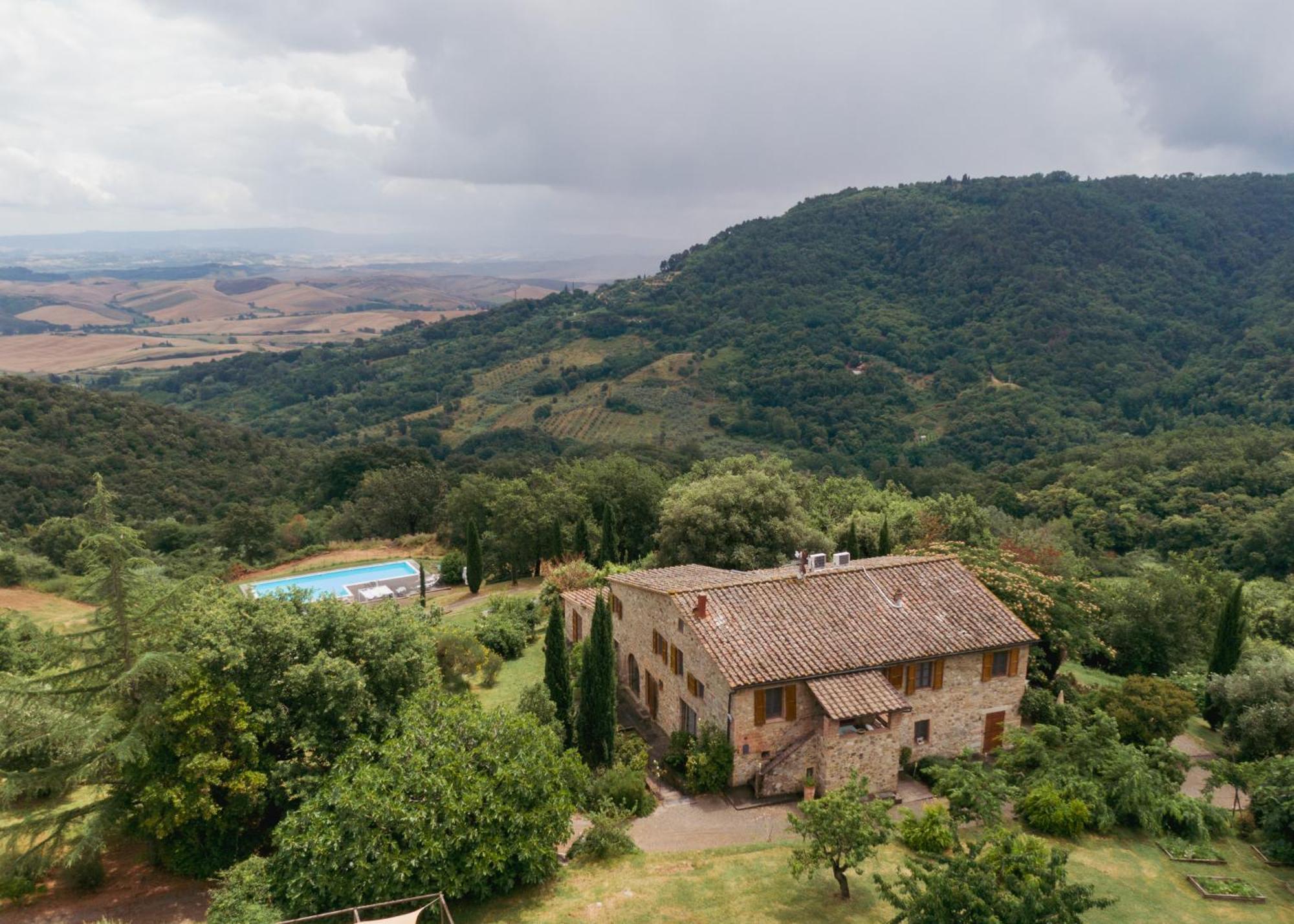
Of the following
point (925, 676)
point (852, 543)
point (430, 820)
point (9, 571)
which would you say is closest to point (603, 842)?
point (430, 820)

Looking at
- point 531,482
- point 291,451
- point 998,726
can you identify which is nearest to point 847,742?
point 998,726

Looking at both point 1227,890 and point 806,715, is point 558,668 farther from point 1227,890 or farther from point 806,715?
point 1227,890

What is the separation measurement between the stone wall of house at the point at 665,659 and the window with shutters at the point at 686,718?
39 mm

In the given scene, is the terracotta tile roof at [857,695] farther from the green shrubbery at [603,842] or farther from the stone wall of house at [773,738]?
the green shrubbery at [603,842]

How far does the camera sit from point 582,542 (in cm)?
4547

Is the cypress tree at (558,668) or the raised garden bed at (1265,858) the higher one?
the cypress tree at (558,668)

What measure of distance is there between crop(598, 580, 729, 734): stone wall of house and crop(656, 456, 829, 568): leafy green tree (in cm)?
863

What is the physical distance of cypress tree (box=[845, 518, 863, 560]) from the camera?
37.8 m

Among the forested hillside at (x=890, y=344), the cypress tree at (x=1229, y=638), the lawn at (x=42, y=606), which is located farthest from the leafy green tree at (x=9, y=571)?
the forested hillside at (x=890, y=344)

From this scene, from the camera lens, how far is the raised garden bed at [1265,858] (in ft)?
60.6

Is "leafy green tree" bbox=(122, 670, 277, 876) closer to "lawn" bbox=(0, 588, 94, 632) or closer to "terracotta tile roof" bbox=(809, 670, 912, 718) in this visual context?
"terracotta tile roof" bbox=(809, 670, 912, 718)

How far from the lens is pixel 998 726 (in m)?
23.8

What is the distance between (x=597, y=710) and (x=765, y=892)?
7005 millimetres

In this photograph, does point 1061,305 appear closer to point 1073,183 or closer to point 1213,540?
point 1073,183
